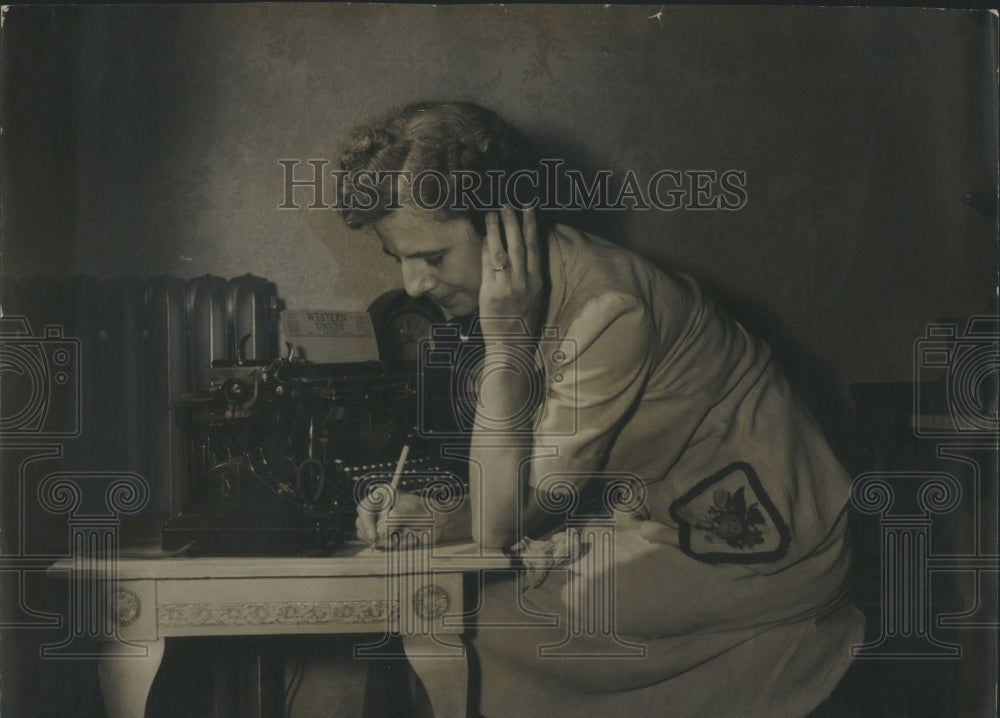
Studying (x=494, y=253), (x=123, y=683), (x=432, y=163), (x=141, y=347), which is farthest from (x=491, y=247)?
(x=123, y=683)

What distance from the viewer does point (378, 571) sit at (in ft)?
8.20

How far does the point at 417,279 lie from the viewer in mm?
2578

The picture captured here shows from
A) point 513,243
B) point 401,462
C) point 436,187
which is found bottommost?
point 401,462

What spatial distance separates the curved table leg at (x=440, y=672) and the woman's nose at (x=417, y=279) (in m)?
0.93

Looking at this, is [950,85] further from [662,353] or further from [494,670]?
[494,670]

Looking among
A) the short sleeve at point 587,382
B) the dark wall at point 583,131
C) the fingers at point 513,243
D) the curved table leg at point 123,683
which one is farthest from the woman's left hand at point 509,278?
the curved table leg at point 123,683

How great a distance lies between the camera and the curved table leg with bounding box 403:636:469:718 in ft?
8.30

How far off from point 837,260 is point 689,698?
1.29 meters

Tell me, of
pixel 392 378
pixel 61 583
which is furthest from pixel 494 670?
pixel 61 583

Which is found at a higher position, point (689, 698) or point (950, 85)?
point (950, 85)

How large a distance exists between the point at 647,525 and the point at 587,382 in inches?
16.8

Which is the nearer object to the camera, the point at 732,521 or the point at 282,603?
the point at 282,603

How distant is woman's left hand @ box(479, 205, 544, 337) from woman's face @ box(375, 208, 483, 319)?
3cm

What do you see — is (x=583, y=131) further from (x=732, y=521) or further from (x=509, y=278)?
(x=732, y=521)
